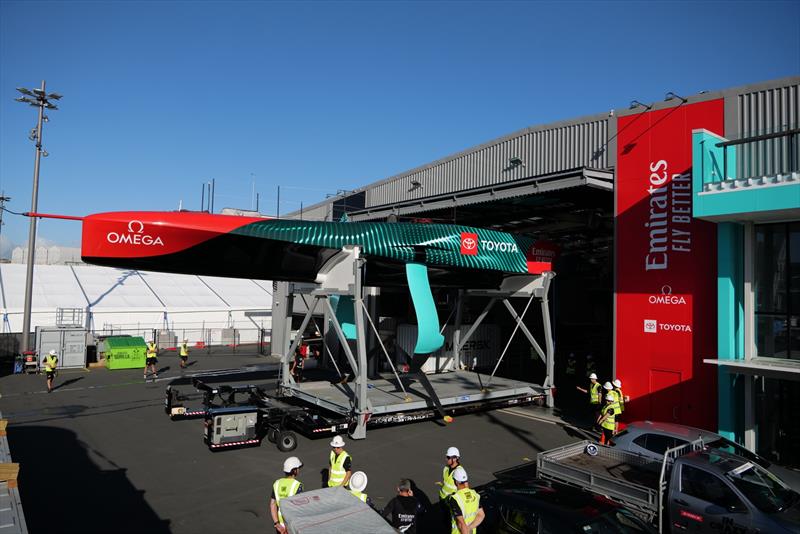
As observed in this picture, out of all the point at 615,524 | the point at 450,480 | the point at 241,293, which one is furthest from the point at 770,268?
the point at 241,293

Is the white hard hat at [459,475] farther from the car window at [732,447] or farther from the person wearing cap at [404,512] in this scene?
the car window at [732,447]

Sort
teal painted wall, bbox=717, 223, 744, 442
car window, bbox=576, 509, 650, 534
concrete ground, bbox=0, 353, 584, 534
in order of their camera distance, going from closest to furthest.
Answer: car window, bbox=576, 509, 650, 534 < concrete ground, bbox=0, 353, 584, 534 < teal painted wall, bbox=717, 223, 744, 442

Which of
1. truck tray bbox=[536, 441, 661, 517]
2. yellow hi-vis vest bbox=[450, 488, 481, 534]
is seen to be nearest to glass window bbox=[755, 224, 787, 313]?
truck tray bbox=[536, 441, 661, 517]

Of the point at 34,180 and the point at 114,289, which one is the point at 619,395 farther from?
the point at 114,289

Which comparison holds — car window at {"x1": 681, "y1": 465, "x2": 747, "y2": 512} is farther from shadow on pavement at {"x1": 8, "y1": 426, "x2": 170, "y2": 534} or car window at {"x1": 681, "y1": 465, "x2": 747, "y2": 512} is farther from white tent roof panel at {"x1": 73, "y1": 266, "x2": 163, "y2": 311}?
white tent roof panel at {"x1": 73, "y1": 266, "x2": 163, "y2": 311}

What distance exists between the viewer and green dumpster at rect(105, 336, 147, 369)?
28.0 meters

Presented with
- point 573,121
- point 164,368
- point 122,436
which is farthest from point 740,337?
point 164,368

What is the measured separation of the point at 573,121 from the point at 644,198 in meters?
4.31

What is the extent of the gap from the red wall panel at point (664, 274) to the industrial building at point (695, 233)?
0.03 m

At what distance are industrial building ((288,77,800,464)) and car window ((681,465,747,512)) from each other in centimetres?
512

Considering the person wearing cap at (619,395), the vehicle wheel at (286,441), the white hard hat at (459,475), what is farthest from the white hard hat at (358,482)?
the person wearing cap at (619,395)

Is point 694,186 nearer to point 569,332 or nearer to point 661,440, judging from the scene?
point 661,440

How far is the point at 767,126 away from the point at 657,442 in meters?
9.23

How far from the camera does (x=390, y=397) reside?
16.9 m
